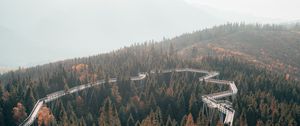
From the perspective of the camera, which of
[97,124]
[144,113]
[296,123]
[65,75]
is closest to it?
[296,123]

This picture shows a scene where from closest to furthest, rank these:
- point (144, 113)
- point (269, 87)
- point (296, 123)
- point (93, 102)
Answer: point (296, 123) < point (144, 113) < point (93, 102) < point (269, 87)

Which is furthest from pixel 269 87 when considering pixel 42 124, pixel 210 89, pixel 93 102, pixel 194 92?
pixel 42 124

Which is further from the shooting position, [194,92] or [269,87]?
[269,87]

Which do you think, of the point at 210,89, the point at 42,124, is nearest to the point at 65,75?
the point at 42,124

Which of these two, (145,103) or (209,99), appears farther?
(145,103)

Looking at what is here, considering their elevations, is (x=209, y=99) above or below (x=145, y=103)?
above

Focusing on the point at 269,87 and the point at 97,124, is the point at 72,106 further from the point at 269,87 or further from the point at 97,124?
the point at 269,87

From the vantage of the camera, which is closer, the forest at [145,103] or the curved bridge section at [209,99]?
the forest at [145,103]

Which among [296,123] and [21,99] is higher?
[21,99]

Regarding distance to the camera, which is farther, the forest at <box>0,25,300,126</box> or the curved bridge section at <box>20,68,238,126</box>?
the curved bridge section at <box>20,68,238,126</box>
